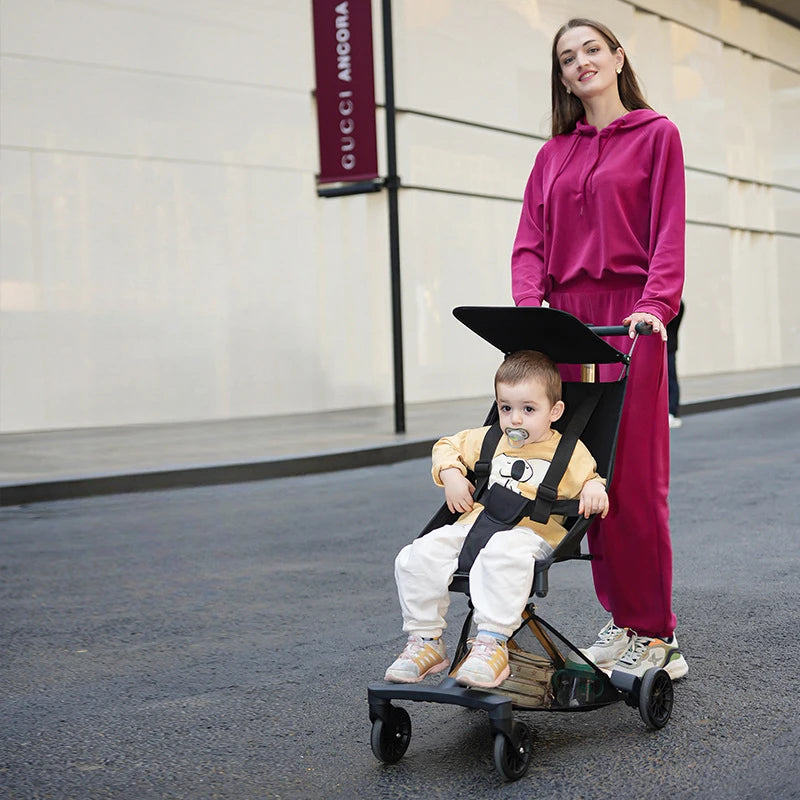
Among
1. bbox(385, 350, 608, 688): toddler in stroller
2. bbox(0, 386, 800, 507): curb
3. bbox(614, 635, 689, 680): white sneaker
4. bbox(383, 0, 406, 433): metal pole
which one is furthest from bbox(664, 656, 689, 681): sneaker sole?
bbox(383, 0, 406, 433): metal pole

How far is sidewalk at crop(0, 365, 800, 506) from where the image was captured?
9.86m

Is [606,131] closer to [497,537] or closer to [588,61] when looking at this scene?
[588,61]

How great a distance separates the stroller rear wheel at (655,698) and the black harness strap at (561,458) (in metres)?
0.56

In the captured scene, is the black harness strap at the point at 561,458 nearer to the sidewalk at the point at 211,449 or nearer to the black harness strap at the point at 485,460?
the black harness strap at the point at 485,460

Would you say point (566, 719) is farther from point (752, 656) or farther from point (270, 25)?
point (270, 25)

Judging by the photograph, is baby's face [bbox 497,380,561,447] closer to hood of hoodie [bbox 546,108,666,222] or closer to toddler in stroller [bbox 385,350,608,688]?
toddler in stroller [bbox 385,350,608,688]

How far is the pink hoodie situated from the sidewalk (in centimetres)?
649

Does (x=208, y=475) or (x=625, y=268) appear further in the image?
(x=208, y=475)

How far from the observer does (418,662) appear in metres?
3.25

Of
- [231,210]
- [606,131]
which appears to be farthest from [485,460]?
[231,210]

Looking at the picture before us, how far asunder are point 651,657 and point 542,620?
67cm

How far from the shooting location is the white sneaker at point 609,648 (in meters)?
3.97

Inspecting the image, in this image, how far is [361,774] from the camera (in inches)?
126

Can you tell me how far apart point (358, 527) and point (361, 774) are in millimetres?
4499
